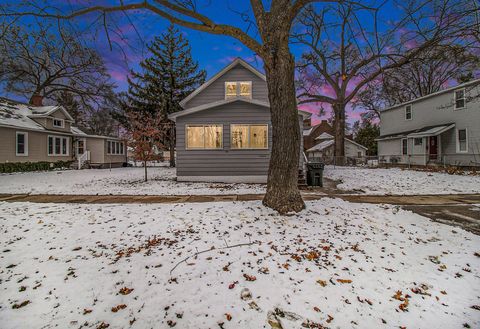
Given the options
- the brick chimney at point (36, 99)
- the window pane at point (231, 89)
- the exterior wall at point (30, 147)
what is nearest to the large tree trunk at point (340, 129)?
the window pane at point (231, 89)

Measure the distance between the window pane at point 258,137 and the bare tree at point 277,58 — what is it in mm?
6372

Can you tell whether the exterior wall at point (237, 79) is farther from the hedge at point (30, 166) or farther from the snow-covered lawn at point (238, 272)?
the hedge at point (30, 166)

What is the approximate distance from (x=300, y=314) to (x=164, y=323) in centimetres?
138

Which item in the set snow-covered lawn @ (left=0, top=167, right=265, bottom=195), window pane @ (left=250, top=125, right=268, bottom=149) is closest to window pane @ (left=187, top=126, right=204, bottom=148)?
snow-covered lawn @ (left=0, top=167, right=265, bottom=195)

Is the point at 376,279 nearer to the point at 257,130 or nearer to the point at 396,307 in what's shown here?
the point at 396,307

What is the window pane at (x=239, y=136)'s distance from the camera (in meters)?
11.3

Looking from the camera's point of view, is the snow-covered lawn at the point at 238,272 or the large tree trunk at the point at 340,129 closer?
the snow-covered lawn at the point at 238,272

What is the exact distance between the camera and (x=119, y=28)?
199 inches

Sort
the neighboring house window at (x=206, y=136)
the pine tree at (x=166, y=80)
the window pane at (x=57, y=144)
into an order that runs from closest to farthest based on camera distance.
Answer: the neighboring house window at (x=206, y=136) → the window pane at (x=57, y=144) → the pine tree at (x=166, y=80)

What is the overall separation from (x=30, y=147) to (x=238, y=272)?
2234 cm

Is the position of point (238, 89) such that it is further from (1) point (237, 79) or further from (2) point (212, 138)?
(2) point (212, 138)

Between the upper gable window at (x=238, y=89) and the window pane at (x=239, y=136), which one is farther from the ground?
the upper gable window at (x=238, y=89)

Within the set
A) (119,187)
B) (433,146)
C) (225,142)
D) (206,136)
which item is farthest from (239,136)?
(433,146)

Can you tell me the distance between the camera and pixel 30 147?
17.4m
